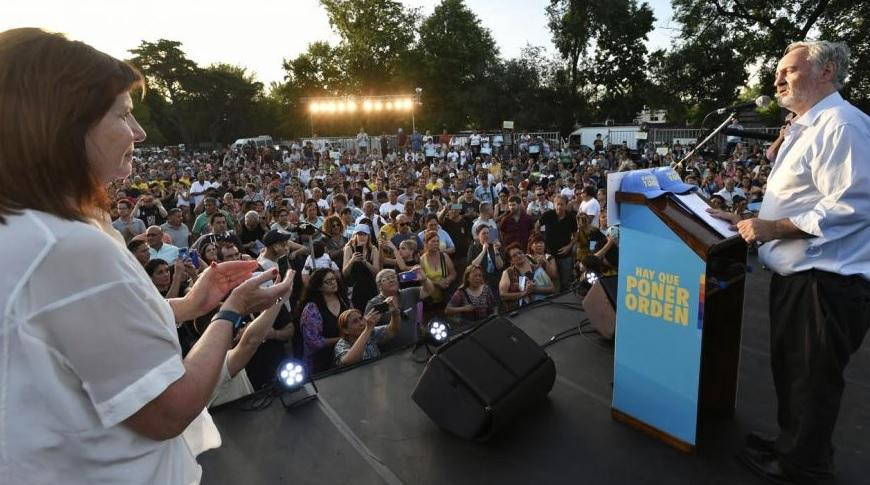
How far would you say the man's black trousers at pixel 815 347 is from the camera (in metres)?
1.85

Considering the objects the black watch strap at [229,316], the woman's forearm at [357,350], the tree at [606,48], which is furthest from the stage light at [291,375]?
the tree at [606,48]

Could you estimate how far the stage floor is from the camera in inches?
84.7

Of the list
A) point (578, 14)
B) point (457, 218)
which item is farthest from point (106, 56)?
point (578, 14)

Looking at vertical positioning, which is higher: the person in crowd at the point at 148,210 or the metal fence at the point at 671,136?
the metal fence at the point at 671,136

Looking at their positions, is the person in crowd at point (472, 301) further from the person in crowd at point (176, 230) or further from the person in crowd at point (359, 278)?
the person in crowd at point (176, 230)

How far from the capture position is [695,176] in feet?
33.9

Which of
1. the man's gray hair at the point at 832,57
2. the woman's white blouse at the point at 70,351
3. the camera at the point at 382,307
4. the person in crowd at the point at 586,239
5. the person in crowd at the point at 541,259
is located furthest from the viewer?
the person in crowd at the point at 586,239

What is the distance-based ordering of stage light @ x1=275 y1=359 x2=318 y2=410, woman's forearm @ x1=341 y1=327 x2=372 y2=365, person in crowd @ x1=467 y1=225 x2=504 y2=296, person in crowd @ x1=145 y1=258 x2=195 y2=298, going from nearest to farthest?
stage light @ x1=275 y1=359 x2=318 y2=410 → woman's forearm @ x1=341 y1=327 x2=372 y2=365 → person in crowd @ x1=145 y1=258 x2=195 y2=298 → person in crowd @ x1=467 y1=225 x2=504 y2=296

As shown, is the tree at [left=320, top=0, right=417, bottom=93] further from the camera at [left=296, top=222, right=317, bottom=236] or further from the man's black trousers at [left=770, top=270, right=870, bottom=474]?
the man's black trousers at [left=770, top=270, right=870, bottom=474]

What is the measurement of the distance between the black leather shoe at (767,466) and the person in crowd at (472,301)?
2897 mm

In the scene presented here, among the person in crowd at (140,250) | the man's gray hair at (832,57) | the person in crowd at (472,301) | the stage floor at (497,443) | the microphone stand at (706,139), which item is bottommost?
the person in crowd at (472,301)

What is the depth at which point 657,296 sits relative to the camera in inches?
88.2

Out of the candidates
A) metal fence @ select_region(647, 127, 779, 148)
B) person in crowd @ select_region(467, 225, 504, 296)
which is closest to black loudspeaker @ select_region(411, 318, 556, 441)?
person in crowd @ select_region(467, 225, 504, 296)

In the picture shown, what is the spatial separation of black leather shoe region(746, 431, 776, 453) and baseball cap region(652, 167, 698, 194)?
1189 mm
